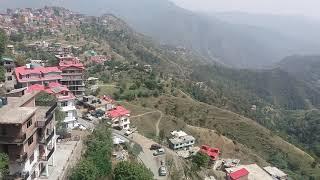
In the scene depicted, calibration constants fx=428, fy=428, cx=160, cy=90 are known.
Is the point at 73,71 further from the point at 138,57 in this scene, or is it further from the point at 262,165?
the point at 138,57

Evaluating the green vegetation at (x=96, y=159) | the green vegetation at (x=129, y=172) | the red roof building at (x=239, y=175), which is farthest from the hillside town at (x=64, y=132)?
the green vegetation at (x=129, y=172)

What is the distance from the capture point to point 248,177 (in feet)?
→ 163

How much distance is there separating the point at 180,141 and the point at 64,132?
21.0 m

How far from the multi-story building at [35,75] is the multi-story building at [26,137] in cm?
2079

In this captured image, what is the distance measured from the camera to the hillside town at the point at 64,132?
24.4m

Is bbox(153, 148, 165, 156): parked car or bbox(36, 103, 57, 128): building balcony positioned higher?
bbox(36, 103, 57, 128): building balcony

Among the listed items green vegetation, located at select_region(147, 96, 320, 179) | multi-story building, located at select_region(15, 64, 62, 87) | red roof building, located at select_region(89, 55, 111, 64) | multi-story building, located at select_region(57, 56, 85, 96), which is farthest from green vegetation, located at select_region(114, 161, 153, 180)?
red roof building, located at select_region(89, 55, 111, 64)

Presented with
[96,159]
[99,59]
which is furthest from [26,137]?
[99,59]

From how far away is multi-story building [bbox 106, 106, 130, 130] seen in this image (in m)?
50.8

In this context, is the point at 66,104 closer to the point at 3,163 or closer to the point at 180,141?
the point at 180,141

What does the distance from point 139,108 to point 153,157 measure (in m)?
24.6

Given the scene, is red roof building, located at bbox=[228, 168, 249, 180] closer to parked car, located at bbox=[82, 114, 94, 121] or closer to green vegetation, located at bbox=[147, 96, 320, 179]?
parked car, located at bbox=[82, 114, 94, 121]

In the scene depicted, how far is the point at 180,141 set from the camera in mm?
54188

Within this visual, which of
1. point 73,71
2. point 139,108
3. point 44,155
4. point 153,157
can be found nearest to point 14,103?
point 44,155
